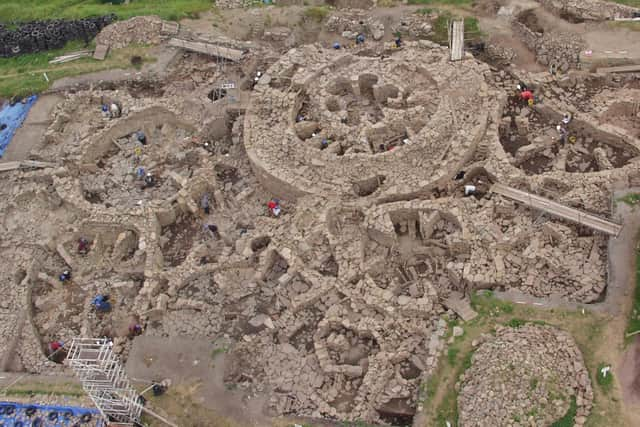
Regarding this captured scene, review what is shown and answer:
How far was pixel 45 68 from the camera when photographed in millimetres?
39219

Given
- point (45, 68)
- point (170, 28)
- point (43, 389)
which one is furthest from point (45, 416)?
point (170, 28)

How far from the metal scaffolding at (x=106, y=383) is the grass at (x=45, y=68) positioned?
2259cm

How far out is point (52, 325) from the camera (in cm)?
2631

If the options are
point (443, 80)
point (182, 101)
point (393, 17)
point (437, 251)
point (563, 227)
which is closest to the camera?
point (563, 227)

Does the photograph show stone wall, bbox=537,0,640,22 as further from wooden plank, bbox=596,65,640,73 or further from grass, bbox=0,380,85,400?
grass, bbox=0,380,85,400

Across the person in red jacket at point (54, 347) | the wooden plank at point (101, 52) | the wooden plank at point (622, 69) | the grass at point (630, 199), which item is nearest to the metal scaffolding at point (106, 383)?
the person in red jacket at point (54, 347)

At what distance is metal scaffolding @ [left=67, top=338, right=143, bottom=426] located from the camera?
65.2ft

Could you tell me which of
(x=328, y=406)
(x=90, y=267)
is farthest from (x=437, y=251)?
(x=90, y=267)

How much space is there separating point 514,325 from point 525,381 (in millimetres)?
2477

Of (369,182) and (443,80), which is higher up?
(443,80)

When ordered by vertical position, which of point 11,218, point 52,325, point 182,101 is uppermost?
point 182,101

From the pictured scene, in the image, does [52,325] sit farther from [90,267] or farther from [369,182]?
[369,182]

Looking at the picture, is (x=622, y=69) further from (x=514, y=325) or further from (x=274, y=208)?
(x=274, y=208)

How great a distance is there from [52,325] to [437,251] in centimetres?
1712
